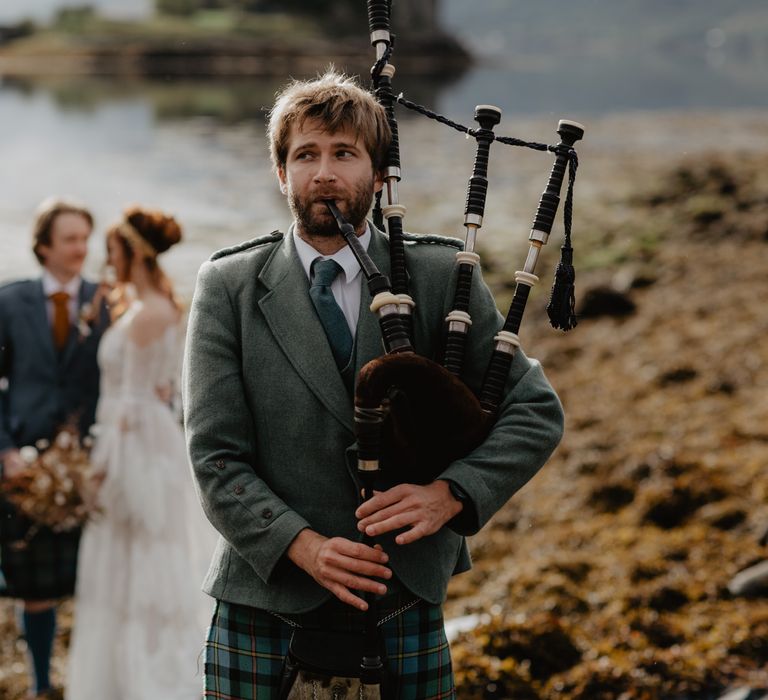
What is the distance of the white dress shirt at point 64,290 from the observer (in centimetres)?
457

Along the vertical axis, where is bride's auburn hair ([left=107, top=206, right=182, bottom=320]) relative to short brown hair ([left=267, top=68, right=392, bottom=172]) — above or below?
above

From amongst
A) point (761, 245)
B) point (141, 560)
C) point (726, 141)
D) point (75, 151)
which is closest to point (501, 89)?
point (726, 141)

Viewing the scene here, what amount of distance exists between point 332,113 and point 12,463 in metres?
2.97

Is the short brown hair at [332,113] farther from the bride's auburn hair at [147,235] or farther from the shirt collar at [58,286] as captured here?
the shirt collar at [58,286]

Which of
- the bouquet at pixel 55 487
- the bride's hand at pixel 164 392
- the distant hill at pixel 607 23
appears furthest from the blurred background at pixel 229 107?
the distant hill at pixel 607 23

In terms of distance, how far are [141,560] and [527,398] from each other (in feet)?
9.68

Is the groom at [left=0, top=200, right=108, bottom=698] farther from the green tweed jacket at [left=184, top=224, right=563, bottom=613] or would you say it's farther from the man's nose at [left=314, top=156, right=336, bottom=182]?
the man's nose at [left=314, top=156, right=336, bottom=182]

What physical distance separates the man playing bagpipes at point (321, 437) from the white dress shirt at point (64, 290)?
2550mm

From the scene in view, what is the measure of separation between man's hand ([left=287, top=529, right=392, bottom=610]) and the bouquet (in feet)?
8.73

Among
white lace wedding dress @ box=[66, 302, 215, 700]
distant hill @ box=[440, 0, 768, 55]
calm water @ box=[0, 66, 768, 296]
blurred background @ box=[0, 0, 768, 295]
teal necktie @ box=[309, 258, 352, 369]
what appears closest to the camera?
teal necktie @ box=[309, 258, 352, 369]

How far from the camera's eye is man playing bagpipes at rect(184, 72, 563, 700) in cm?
211

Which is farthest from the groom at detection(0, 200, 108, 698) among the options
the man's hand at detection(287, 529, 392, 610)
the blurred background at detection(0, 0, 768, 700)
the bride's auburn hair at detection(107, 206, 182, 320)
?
the man's hand at detection(287, 529, 392, 610)

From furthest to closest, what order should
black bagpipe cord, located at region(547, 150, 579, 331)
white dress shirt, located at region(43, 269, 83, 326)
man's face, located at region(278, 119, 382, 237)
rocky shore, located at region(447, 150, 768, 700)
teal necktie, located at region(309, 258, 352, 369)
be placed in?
white dress shirt, located at region(43, 269, 83, 326) < rocky shore, located at region(447, 150, 768, 700) < black bagpipe cord, located at region(547, 150, 579, 331) < teal necktie, located at region(309, 258, 352, 369) < man's face, located at region(278, 119, 382, 237)

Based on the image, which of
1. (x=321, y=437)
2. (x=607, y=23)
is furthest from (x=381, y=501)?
(x=607, y=23)
